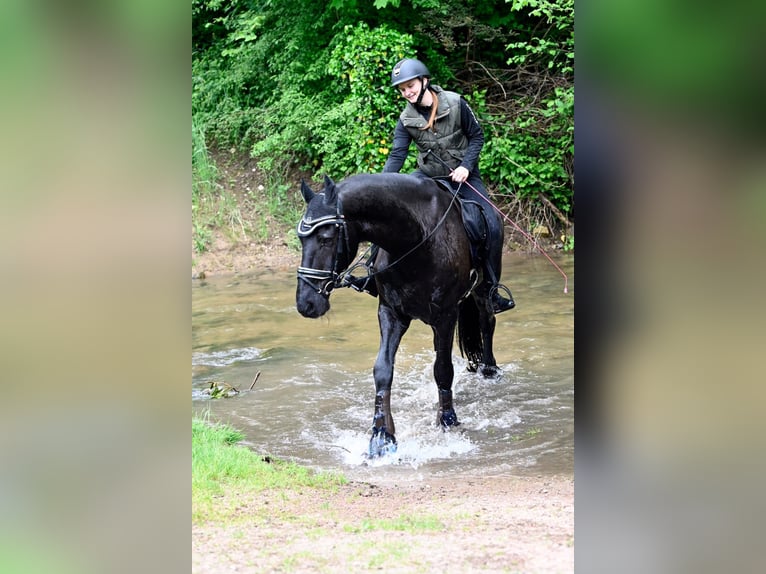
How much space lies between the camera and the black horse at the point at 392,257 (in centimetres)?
540

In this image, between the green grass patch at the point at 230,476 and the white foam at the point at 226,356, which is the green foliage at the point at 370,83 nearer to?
the white foam at the point at 226,356

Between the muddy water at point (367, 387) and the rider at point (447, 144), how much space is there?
1347 mm

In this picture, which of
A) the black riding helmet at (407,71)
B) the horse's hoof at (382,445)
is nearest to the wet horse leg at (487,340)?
the horse's hoof at (382,445)

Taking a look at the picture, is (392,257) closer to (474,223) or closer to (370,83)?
(474,223)

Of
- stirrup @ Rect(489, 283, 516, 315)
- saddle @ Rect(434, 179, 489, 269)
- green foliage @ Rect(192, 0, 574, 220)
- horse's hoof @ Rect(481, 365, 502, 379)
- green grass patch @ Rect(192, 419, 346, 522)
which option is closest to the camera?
green grass patch @ Rect(192, 419, 346, 522)

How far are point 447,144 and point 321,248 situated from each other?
1894 mm

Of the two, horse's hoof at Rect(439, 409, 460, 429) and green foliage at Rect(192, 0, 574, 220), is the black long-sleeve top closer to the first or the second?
horse's hoof at Rect(439, 409, 460, 429)

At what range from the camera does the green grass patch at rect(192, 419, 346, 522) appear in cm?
470

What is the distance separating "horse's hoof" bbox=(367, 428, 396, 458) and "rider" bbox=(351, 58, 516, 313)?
119cm

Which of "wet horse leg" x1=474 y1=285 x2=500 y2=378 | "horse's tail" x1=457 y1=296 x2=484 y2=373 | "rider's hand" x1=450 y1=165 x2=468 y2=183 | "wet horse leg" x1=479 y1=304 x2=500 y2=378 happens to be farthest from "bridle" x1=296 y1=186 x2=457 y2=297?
"wet horse leg" x1=479 y1=304 x2=500 y2=378

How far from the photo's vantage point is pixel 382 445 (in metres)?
6.24
